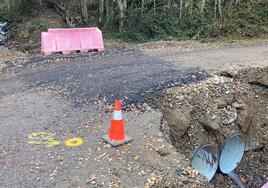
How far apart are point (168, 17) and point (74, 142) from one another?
33.6 feet

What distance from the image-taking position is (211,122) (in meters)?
7.85

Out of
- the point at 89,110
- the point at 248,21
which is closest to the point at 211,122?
the point at 89,110

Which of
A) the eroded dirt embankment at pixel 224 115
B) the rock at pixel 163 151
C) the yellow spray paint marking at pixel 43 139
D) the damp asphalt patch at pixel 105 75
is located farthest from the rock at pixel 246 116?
the yellow spray paint marking at pixel 43 139

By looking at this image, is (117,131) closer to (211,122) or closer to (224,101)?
(211,122)

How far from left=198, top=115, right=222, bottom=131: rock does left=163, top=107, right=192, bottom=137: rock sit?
1.40ft

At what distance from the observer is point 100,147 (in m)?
5.81

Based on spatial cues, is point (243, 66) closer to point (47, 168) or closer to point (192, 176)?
point (192, 176)

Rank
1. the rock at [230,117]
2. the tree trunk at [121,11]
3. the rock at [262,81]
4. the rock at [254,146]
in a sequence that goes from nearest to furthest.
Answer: the rock at [230,117] < the rock at [254,146] < the rock at [262,81] < the tree trunk at [121,11]

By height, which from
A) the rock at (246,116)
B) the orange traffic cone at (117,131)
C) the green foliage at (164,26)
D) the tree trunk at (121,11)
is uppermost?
the tree trunk at (121,11)

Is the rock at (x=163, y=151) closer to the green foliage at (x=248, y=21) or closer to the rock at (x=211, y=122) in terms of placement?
the rock at (x=211, y=122)

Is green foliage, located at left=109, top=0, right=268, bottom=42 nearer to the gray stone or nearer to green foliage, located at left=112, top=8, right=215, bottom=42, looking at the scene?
green foliage, located at left=112, top=8, right=215, bottom=42

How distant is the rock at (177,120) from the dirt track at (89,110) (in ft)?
1.30

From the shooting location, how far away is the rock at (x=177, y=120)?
7180 mm

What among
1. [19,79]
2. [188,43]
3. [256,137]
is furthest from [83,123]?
[188,43]
